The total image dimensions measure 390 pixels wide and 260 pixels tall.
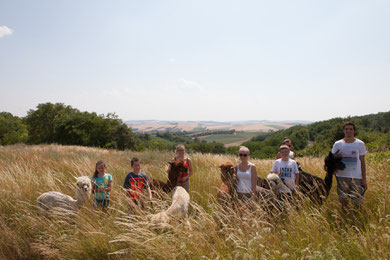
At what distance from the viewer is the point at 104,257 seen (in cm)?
255

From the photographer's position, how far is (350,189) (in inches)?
135

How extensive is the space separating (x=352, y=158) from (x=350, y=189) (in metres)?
0.53

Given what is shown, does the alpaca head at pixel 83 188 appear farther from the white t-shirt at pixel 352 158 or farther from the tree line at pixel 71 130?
the tree line at pixel 71 130

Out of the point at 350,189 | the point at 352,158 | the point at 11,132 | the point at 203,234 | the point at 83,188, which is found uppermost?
the point at 352,158

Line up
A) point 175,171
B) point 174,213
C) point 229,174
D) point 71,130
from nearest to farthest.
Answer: point 174,213, point 229,174, point 175,171, point 71,130

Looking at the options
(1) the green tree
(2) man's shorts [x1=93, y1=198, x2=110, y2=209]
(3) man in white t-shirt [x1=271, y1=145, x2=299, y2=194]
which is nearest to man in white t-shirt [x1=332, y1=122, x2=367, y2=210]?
(3) man in white t-shirt [x1=271, y1=145, x2=299, y2=194]

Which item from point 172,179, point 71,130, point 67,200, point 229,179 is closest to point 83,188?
point 67,200

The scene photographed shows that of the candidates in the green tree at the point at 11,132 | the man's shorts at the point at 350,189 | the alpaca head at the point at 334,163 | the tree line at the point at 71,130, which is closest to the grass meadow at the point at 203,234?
the man's shorts at the point at 350,189

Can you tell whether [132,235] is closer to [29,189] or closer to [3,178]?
[29,189]

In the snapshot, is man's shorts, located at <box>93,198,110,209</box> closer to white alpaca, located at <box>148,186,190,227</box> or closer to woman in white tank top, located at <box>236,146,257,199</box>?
white alpaca, located at <box>148,186,190,227</box>

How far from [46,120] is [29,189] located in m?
48.7

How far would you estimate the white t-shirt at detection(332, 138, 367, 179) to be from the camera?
11.2 ft

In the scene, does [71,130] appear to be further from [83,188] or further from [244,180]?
[244,180]

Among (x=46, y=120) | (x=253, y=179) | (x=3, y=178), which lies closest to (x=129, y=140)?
(x=46, y=120)
